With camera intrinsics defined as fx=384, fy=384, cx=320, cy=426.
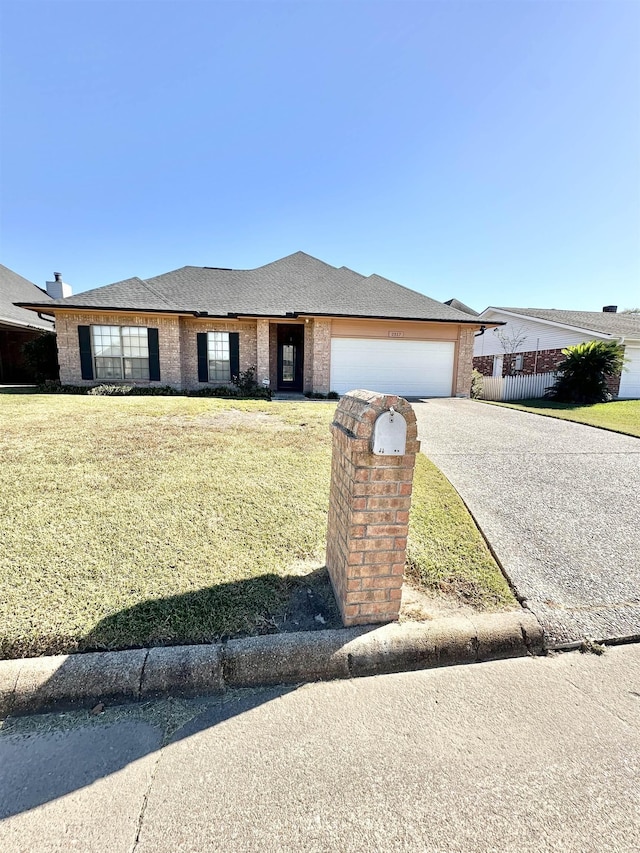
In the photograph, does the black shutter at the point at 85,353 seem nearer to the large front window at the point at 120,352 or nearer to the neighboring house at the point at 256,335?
the neighboring house at the point at 256,335

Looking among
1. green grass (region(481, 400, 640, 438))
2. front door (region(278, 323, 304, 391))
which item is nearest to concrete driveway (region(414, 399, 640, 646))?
green grass (region(481, 400, 640, 438))

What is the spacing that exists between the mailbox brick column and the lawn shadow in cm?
26

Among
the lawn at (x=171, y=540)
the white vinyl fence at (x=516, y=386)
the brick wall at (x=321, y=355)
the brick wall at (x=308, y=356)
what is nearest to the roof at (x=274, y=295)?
the brick wall at (x=321, y=355)

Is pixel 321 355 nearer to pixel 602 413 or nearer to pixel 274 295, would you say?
pixel 274 295

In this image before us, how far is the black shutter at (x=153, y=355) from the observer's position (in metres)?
13.0

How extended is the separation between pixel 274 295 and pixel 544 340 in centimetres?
1310

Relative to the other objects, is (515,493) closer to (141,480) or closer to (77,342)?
(141,480)

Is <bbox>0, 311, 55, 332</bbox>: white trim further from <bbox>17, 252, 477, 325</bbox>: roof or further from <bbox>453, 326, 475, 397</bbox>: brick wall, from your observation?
<bbox>453, 326, 475, 397</bbox>: brick wall

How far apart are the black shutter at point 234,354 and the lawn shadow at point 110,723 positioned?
472 inches

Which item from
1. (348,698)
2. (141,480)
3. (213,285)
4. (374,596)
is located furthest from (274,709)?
(213,285)

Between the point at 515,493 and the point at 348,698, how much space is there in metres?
3.32

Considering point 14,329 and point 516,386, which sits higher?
point 14,329

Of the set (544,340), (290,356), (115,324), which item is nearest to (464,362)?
(290,356)

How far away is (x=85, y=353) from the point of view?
501 inches
